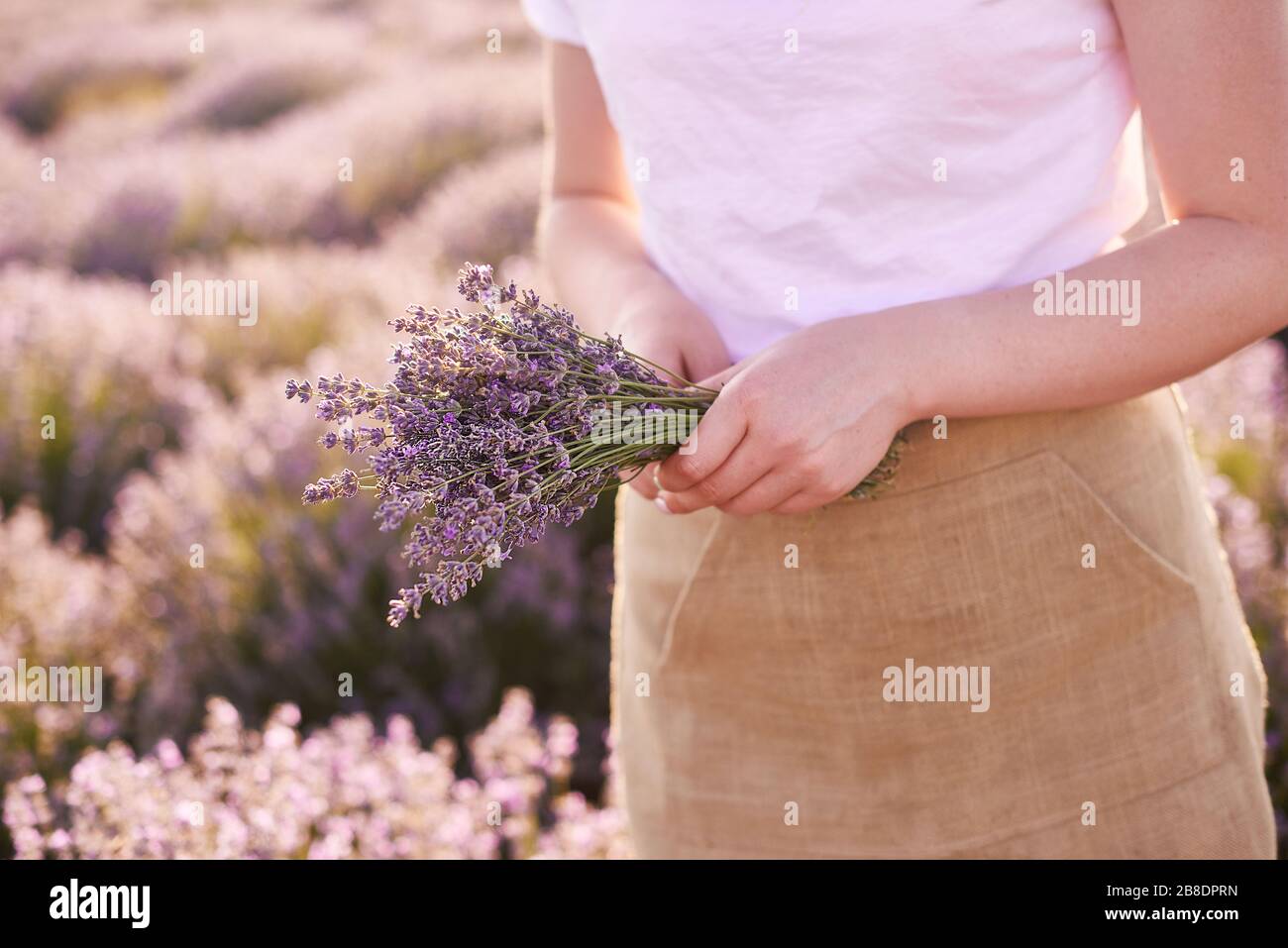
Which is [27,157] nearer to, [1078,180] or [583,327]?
[583,327]

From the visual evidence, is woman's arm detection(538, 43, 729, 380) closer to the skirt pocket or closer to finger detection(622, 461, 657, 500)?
finger detection(622, 461, 657, 500)

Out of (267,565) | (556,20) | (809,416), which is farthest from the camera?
(267,565)

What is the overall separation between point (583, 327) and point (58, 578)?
2764 mm

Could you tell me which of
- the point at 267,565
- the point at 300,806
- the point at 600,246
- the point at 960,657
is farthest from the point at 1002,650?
the point at 267,565

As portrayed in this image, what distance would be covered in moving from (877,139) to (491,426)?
56 cm

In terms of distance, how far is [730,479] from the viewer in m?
1.36

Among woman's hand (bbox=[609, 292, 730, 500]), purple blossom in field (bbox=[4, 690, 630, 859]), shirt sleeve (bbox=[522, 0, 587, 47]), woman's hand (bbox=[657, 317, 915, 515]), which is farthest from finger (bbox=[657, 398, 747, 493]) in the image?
purple blossom in field (bbox=[4, 690, 630, 859])

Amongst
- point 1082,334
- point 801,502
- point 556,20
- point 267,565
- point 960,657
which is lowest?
point 960,657

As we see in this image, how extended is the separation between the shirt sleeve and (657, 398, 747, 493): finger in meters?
0.71

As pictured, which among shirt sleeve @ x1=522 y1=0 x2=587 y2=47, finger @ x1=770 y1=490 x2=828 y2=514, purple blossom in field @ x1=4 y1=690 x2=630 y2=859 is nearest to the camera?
finger @ x1=770 y1=490 x2=828 y2=514

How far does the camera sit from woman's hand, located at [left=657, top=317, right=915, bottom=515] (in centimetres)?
132

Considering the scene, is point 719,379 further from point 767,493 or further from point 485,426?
point 485,426

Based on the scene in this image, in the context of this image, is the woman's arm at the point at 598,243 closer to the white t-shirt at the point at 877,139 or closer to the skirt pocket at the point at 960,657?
the white t-shirt at the point at 877,139
